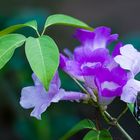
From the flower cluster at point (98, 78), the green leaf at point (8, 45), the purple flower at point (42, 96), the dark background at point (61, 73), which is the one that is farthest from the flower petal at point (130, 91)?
the dark background at point (61, 73)

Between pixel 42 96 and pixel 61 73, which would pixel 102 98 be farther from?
pixel 61 73

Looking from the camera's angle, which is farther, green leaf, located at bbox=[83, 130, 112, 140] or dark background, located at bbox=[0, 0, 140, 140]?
dark background, located at bbox=[0, 0, 140, 140]

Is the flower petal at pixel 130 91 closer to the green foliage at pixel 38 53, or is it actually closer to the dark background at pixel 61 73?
the green foliage at pixel 38 53

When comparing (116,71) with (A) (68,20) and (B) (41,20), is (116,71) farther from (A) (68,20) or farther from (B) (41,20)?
(B) (41,20)

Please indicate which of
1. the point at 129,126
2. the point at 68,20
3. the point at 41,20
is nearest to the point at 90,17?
the point at 41,20

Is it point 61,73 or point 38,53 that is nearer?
point 38,53

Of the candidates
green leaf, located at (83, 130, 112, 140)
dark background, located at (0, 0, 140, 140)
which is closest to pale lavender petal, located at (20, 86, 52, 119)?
green leaf, located at (83, 130, 112, 140)

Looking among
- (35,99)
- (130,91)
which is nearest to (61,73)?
(35,99)

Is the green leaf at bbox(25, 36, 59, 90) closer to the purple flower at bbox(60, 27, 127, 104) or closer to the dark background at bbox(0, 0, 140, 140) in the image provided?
the purple flower at bbox(60, 27, 127, 104)
